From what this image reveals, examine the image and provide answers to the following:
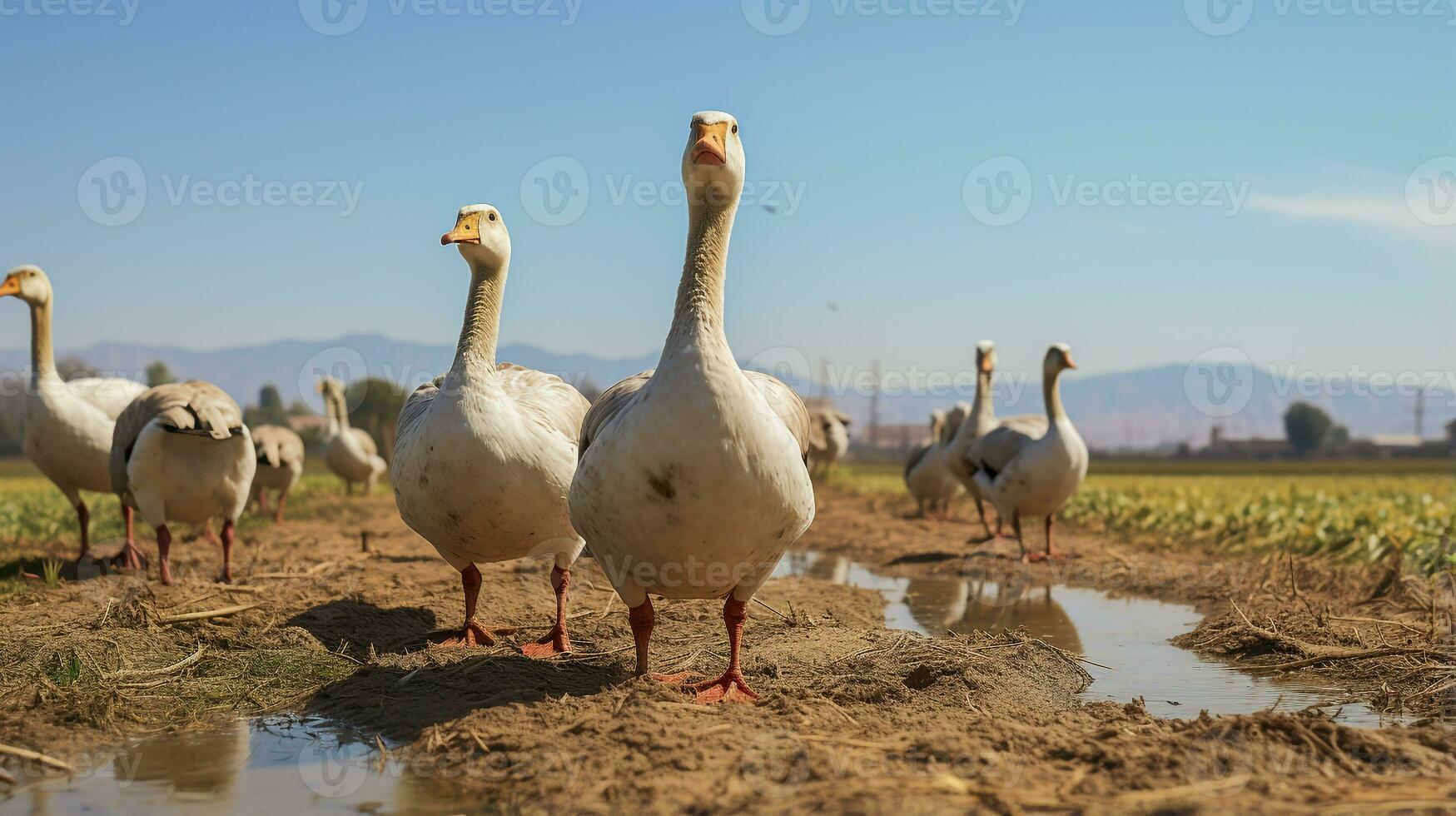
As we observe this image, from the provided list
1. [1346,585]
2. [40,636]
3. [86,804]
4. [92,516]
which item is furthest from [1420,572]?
[92,516]

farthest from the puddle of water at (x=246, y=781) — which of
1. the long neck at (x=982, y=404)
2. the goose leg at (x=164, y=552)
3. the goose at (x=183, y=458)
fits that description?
the long neck at (x=982, y=404)

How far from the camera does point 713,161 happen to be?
18.6 ft

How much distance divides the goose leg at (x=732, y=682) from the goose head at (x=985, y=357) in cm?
→ 1309

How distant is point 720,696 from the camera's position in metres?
5.86

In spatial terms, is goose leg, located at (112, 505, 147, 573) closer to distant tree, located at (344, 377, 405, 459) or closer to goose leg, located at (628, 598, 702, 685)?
goose leg, located at (628, 598, 702, 685)

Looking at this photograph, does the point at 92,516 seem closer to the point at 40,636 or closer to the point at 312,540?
the point at 312,540

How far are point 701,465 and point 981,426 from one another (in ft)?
41.5

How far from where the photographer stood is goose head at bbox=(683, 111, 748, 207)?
5.67 m

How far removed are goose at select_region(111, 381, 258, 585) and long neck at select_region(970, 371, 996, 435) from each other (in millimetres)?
10887

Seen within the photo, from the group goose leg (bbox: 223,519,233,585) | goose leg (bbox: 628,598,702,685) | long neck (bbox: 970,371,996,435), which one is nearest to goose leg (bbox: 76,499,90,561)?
goose leg (bbox: 223,519,233,585)

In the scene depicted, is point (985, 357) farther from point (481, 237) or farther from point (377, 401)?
point (377, 401)

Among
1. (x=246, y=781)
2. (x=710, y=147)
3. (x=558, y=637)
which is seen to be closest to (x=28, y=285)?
(x=558, y=637)

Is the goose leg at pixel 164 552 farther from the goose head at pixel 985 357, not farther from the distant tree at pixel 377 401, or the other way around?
the distant tree at pixel 377 401

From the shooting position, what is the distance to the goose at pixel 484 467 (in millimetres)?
7344
